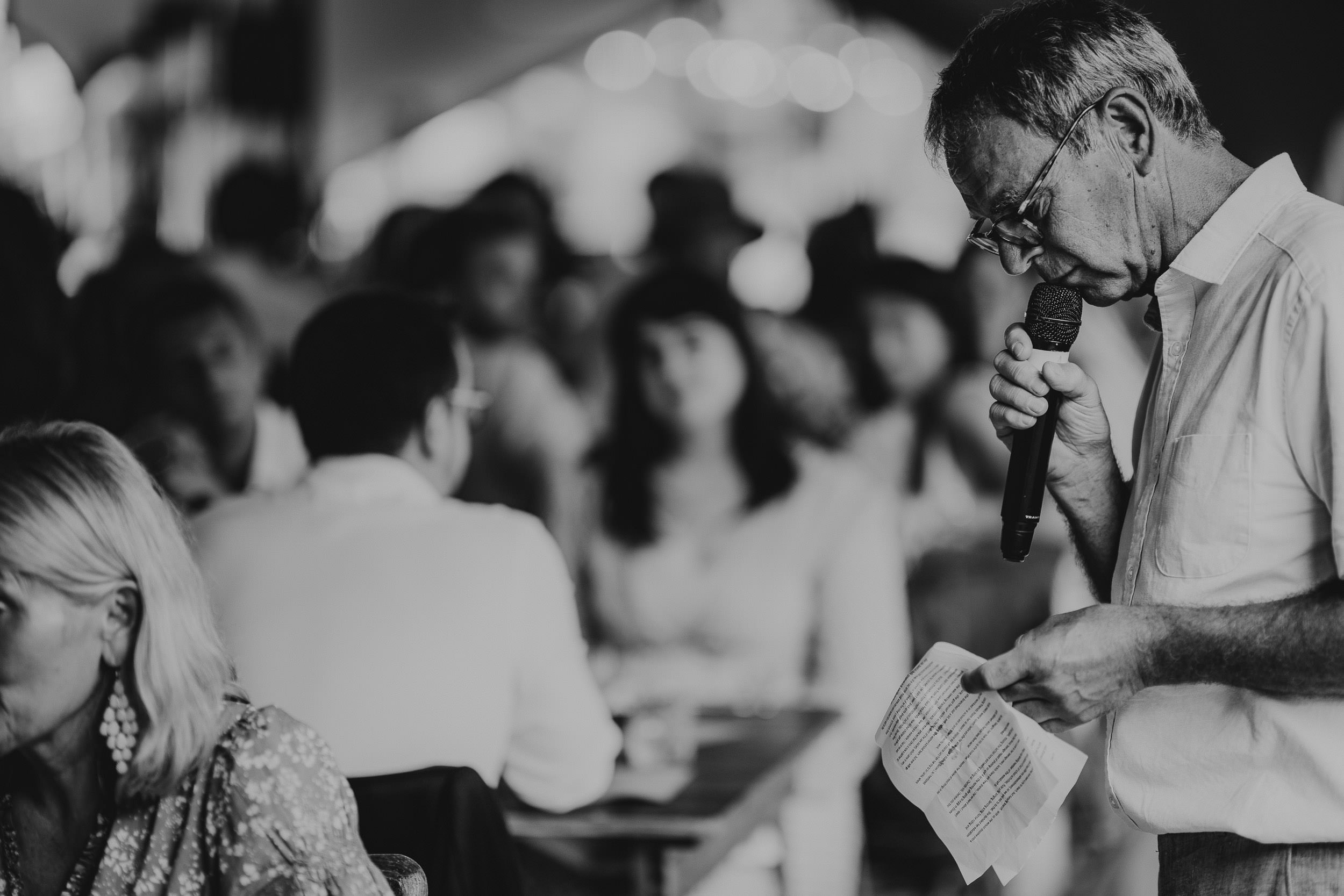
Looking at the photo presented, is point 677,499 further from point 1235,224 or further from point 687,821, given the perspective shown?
point 1235,224

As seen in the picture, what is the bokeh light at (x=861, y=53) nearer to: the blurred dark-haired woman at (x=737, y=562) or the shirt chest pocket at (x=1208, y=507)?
the blurred dark-haired woman at (x=737, y=562)

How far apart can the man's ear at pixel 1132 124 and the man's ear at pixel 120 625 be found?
1.09m

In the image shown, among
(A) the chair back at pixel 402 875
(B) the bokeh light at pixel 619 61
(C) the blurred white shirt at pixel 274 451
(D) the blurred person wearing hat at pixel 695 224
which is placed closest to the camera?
(A) the chair back at pixel 402 875

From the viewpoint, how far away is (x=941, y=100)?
145 centimetres

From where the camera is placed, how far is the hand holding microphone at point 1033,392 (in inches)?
55.8

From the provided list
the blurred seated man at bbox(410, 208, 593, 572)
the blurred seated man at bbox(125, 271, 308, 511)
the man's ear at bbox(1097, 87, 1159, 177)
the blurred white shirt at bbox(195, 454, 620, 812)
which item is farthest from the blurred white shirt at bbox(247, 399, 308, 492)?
the man's ear at bbox(1097, 87, 1159, 177)

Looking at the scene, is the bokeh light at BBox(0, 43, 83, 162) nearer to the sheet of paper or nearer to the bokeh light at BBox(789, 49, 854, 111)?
the sheet of paper

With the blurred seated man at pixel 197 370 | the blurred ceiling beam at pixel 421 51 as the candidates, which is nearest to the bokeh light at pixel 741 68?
the blurred ceiling beam at pixel 421 51

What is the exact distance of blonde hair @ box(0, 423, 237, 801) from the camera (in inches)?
55.1

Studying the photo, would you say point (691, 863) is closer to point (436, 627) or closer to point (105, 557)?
point (436, 627)

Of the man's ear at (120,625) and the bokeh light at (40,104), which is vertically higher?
the bokeh light at (40,104)

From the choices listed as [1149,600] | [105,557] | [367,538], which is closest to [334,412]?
[367,538]

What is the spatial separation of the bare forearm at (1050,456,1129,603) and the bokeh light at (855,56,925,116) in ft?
27.0

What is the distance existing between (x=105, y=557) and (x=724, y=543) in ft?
6.97
